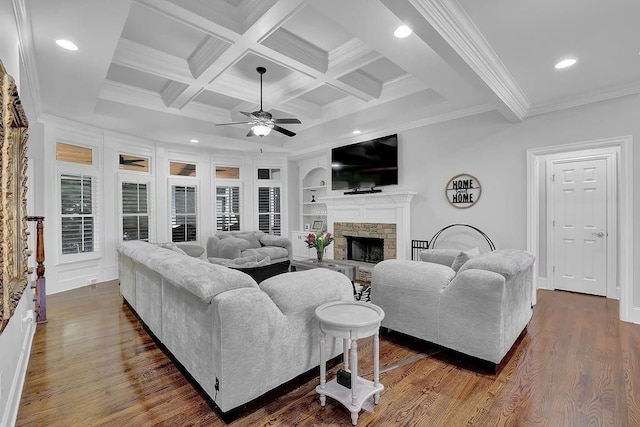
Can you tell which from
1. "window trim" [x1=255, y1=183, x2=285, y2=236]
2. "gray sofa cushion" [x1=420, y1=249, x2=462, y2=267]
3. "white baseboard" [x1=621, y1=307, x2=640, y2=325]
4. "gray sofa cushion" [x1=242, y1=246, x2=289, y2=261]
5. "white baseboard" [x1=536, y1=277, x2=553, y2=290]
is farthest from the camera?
"window trim" [x1=255, y1=183, x2=285, y2=236]

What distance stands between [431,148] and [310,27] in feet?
9.19

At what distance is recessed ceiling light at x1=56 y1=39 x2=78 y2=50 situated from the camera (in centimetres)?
264

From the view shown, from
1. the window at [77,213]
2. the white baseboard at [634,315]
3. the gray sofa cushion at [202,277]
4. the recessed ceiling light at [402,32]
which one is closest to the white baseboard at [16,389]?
the gray sofa cushion at [202,277]

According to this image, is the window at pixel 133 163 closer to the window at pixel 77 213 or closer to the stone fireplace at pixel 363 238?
the window at pixel 77 213

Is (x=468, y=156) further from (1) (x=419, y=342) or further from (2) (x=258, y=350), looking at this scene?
(2) (x=258, y=350)

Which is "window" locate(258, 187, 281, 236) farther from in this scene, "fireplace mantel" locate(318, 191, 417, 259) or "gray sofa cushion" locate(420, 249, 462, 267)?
"gray sofa cushion" locate(420, 249, 462, 267)

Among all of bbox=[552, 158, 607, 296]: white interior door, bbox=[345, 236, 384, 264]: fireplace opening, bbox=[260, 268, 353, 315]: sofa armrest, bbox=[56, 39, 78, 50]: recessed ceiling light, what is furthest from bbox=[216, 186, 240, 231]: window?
bbox=[552, 158, 607, 296]: white interior door

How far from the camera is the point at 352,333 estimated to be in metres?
1.84

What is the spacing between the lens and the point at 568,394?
2109mm

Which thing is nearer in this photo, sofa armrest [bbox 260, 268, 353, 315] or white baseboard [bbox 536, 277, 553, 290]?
sofa armrest [bbox 260, 268, 353, 315]

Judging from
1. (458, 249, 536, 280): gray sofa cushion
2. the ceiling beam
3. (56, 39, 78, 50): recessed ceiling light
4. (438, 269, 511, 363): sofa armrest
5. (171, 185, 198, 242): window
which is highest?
(56, 39, 78, 50): recessed ceiling light

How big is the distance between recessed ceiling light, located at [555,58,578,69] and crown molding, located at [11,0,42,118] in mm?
4334

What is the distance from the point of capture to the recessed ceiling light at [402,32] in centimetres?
261

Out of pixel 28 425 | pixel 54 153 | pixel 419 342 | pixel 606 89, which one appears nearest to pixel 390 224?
pixel 419 342
